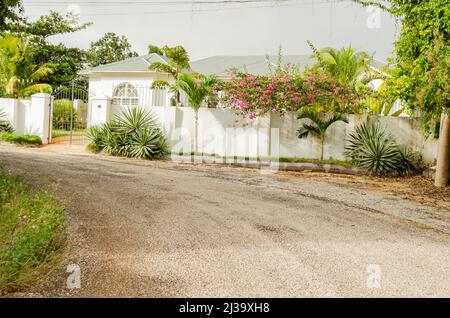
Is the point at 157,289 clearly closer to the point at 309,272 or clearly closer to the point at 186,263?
the point at 186,263

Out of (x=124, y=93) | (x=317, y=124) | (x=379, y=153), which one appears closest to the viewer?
(x=379, y=153)

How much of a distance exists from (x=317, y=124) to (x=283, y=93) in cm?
156

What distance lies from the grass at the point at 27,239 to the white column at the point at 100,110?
947 centimetres

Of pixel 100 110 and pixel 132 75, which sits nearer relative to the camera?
pixel 100 110

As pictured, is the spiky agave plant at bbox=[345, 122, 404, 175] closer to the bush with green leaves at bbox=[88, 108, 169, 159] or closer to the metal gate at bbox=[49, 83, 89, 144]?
the bush with green leaves at bbox=[88, 108, 169, 159]

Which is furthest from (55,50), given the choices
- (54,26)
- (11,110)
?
(11,110)

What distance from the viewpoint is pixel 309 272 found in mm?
4695

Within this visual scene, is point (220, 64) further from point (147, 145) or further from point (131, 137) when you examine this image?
point (147, 145)

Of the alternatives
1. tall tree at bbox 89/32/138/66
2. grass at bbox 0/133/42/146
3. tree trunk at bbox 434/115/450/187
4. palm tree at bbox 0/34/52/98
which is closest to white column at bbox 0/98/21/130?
grass at bbox 0/133/42/146

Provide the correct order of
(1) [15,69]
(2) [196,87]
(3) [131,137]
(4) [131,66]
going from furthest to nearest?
1. (4) [131,66]
2. (1) [15,69]
3. (2) [196,87]
4. (3) [131,137]

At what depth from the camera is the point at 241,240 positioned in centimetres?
578

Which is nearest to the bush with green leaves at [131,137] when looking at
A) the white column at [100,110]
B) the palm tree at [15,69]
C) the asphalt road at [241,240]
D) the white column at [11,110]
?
the white column at [100,110]

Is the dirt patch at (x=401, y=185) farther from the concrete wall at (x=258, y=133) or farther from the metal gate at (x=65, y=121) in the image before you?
the metal gate at (x=65, y=121)

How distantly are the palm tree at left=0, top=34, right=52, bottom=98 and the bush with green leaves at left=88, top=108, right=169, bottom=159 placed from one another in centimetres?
666
